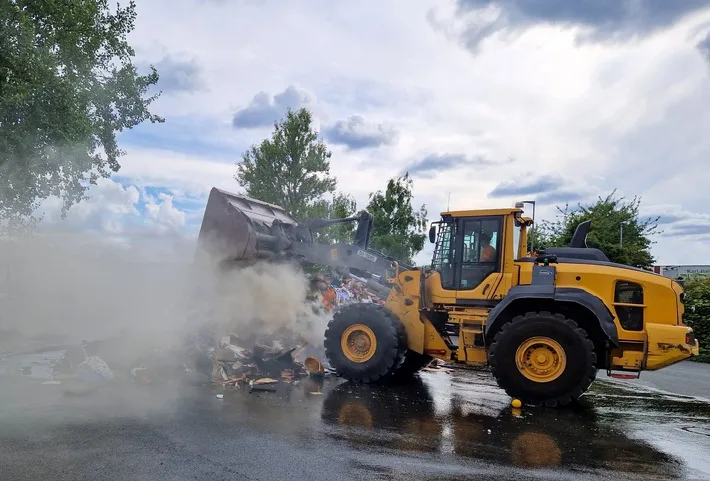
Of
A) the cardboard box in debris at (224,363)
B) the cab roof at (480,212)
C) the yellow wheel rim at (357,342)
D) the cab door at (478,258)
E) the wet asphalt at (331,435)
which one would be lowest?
the wet asphalt at (331,435)

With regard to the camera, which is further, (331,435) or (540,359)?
(540,359)

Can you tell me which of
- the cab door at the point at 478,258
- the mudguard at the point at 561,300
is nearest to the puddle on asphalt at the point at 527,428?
the mudguard at the point at 561,300

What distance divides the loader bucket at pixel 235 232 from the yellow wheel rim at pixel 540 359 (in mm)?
4922

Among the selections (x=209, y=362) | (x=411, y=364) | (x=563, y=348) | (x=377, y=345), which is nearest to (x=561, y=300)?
(x=563, y=348)

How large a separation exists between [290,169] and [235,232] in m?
16.6

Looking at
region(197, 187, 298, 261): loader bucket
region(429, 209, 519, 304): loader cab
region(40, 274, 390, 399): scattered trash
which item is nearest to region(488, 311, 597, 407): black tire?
region(429, 209, 519, 304): loader cab

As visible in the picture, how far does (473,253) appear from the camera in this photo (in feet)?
30.2

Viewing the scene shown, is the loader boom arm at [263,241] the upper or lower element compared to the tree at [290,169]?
lower

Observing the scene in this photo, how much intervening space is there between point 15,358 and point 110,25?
35.1ft

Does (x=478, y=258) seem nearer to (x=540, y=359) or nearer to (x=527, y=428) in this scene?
(x=540, y=359)

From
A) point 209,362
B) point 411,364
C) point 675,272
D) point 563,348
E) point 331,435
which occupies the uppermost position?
point 675,272

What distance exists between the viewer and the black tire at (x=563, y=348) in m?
7.87

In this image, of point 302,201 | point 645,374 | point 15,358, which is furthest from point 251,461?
point 302,201

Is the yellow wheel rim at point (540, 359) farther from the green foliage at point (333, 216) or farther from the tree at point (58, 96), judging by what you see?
the green foliage at point (333, 216)
